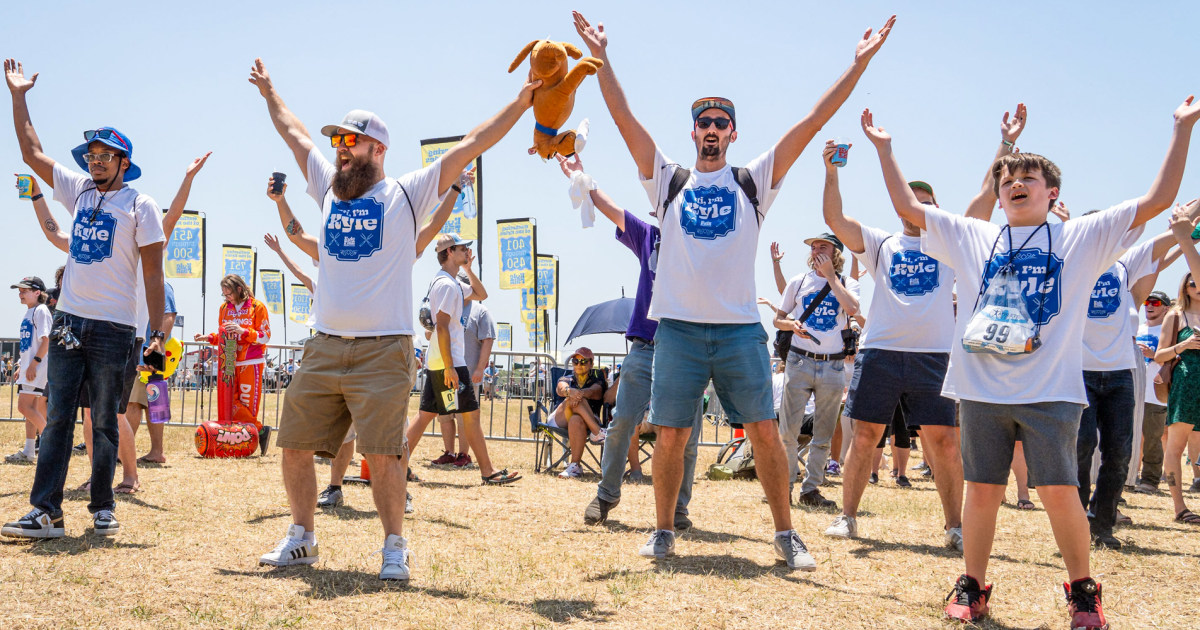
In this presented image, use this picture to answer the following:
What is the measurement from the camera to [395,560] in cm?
396

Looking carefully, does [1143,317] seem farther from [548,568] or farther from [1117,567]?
[548,568]

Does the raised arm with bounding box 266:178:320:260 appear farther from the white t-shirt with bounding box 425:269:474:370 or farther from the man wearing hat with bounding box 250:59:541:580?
the white t-shirt with bounding box 425:269:474:370

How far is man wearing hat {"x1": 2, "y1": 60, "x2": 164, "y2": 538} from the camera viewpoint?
4785 mm

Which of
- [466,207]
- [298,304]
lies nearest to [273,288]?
[298,304]

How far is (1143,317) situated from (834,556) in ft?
20.5

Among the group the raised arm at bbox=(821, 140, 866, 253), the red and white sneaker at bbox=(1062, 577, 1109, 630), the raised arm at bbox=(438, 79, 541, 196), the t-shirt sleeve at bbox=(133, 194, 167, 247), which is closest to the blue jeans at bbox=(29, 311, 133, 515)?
the t-shirt sleeve at bbox=(133, 194, 167, 247)

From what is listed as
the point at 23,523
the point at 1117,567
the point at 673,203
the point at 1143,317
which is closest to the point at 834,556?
the point at 1117,567

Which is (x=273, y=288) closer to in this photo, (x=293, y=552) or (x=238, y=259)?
(x=238, y=259)

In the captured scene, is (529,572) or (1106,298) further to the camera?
(1106,298)

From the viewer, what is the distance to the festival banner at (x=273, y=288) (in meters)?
30.8

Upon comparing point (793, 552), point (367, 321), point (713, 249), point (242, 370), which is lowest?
point (793, 552)

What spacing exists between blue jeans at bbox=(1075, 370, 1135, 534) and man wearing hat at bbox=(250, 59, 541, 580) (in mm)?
3918

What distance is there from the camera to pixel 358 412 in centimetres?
402

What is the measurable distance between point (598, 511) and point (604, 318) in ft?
22.2
